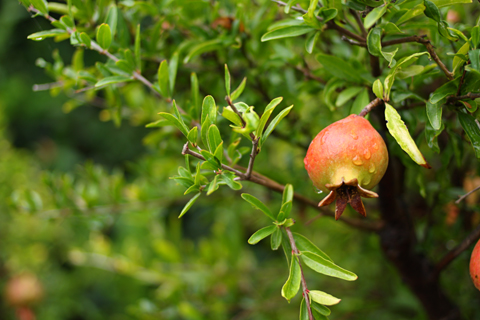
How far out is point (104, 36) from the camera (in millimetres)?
406

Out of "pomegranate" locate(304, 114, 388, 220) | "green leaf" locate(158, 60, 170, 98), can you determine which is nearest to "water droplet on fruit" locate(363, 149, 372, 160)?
"pomegranate" locate(304, 114, 388, 220)

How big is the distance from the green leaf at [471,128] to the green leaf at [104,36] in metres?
0.38

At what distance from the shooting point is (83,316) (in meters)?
1.56

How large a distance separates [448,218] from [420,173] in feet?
0.82

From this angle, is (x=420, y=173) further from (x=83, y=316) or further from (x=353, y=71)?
(x=83, y=316)

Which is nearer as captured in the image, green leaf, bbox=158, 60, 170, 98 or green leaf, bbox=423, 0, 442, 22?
green leaf, bbox=423, 0, 442, 22

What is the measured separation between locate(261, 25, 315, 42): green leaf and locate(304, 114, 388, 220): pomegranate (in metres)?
0.11

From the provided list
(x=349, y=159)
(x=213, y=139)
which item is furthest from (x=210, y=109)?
(x=349, y=159)

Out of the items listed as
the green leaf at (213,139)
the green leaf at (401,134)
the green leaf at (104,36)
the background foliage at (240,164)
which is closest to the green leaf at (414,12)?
the background foliage at (240,164)

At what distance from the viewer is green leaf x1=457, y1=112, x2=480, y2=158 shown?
0.31 meters

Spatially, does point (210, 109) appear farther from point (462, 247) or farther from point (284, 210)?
point (462, 247)

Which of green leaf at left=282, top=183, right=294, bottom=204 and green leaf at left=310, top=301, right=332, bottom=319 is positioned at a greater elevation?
green leaf at left=282, top=183, right=294, bottom=204

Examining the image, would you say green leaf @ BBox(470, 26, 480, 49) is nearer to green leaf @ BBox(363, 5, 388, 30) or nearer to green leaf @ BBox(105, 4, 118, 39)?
green leaf @ BBox(363, 5, 388, 30)

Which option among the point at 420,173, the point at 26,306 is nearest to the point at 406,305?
the point at 420,173
